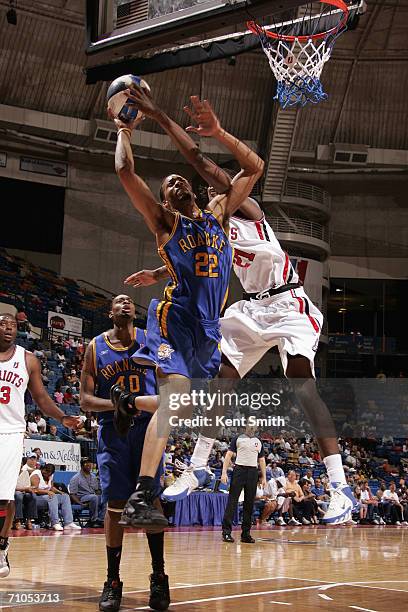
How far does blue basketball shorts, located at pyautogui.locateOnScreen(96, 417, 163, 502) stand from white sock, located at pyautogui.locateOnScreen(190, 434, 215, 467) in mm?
388

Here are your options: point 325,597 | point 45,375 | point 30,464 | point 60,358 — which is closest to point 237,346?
point 325,597

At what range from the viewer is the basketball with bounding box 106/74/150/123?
15.9ft

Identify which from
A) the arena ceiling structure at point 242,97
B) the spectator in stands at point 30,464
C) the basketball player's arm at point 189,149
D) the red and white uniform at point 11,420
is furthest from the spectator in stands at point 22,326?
the basketball player's arm at point 189,149

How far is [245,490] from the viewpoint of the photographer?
10672 millimetres

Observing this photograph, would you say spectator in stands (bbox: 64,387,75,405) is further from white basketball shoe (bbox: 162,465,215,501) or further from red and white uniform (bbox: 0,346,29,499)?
white basketball shoe (bbox: 162,465,215,501)

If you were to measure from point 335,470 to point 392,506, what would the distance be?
10.9m

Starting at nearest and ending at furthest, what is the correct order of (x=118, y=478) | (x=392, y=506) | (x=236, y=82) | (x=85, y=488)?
1. (x=118, y=478)
2. (x=85, y=488)
3. (x=392, y=506)
4. (x=236, y=82)

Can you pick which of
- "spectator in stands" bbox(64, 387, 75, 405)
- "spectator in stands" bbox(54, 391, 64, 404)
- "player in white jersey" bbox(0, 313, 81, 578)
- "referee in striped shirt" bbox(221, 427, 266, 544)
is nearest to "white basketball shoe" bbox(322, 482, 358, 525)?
"player in white jersey" bbox(0, 313, 81, 578)

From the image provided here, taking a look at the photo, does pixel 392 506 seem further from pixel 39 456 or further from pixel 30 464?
pixel 30 464

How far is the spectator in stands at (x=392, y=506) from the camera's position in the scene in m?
14.0

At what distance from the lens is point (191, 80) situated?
80.1ft

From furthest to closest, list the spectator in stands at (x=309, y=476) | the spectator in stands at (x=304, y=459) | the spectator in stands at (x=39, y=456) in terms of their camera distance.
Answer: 1. the spectator in stands at (x=39, y=456)
2. the spectator in stands at (x=309, y=476)
3. the spectator in stands at (x=304, y=459)

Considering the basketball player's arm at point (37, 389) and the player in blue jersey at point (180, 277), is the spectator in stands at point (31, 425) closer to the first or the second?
the basketball player's arm at point (37, 389)

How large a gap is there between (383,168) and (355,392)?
71.1 feet
